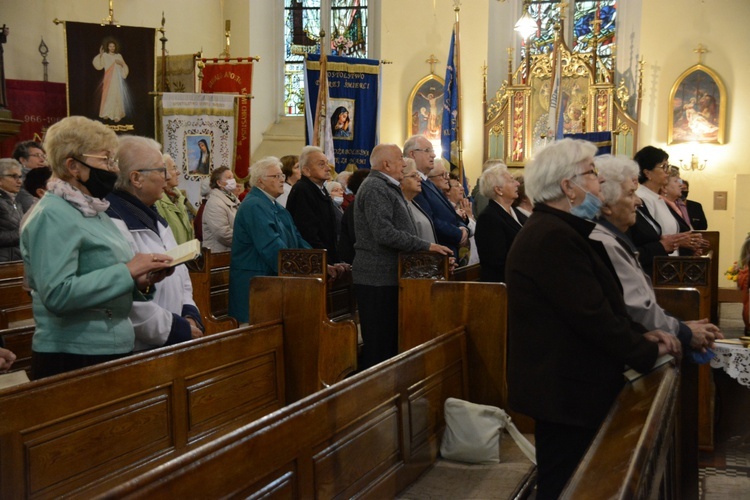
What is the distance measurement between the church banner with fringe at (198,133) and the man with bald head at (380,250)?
479 cm

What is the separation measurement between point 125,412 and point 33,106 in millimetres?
7657

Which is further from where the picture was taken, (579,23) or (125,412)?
(579,23)

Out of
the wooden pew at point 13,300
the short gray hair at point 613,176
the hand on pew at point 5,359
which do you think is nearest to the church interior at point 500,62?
the wooden pew at point 13,300

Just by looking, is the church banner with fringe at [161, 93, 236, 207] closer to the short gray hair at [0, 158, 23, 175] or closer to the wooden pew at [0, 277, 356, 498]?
the short gray hair at [0, 158, 23, 175]

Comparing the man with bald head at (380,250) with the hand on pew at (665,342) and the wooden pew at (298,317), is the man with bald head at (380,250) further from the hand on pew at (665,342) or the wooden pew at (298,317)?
the hand on pew at (665,342)

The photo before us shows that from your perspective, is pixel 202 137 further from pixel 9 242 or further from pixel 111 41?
pixel 9 242

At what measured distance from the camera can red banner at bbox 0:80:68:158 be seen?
8867 millimetres

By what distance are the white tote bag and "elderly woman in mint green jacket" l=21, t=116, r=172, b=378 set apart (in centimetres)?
120

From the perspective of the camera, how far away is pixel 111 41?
30.4 feet

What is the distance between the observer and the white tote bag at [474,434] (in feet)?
9.54

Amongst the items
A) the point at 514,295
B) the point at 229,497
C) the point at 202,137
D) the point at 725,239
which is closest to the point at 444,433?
the point at 514,295

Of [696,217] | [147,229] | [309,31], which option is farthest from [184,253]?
[309,31]

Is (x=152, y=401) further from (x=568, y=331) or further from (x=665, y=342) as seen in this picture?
(x=665, y=342)

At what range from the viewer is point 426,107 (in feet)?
41.0
